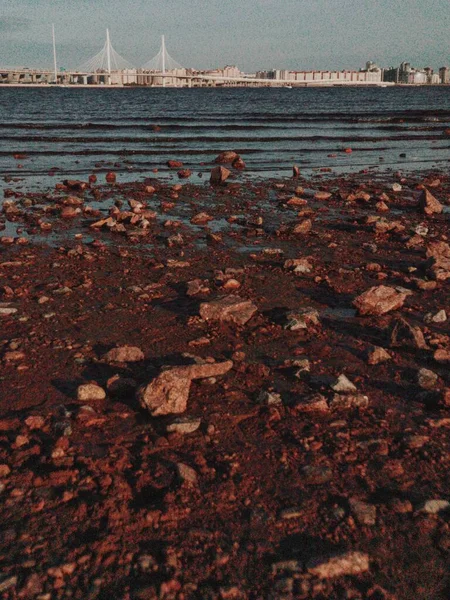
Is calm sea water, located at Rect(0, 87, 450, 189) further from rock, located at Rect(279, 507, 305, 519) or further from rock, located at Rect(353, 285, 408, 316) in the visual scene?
rock, located at Rect(279, 507, 305, 519)

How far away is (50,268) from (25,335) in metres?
2.17

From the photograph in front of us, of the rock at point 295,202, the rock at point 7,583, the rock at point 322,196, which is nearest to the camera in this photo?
the rock at point 7,583

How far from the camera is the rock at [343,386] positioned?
4156 mm

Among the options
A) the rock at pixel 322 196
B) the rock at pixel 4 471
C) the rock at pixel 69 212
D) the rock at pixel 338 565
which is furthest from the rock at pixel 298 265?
the rock at pixel 322 196

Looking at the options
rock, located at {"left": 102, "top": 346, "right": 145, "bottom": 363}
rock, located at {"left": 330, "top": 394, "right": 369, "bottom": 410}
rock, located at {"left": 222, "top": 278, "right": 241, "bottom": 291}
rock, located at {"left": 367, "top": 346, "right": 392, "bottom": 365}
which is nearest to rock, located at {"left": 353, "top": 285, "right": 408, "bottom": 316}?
rock, located at {"left": 367, "top": 346, "right": 392, "bottom": 365}

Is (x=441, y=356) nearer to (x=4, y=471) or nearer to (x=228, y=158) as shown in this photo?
(x=4, y=471)

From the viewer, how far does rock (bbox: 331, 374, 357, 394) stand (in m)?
4.16

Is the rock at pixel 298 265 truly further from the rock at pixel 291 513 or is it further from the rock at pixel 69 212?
the rock at pixel 69 212

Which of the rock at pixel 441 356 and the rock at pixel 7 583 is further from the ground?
the rock at pixel 441 356

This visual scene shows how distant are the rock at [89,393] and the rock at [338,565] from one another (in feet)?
6.28

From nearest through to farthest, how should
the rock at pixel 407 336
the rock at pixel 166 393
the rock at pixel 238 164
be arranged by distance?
the rock at pixel 166 393 → the rock at pixel 407 336 → the rock at pixel 238 164

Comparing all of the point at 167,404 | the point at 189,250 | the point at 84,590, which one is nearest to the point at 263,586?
the point at 84,590

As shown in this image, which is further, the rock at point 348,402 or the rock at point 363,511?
the rock at point 348,402

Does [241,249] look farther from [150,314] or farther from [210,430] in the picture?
[210,430]
